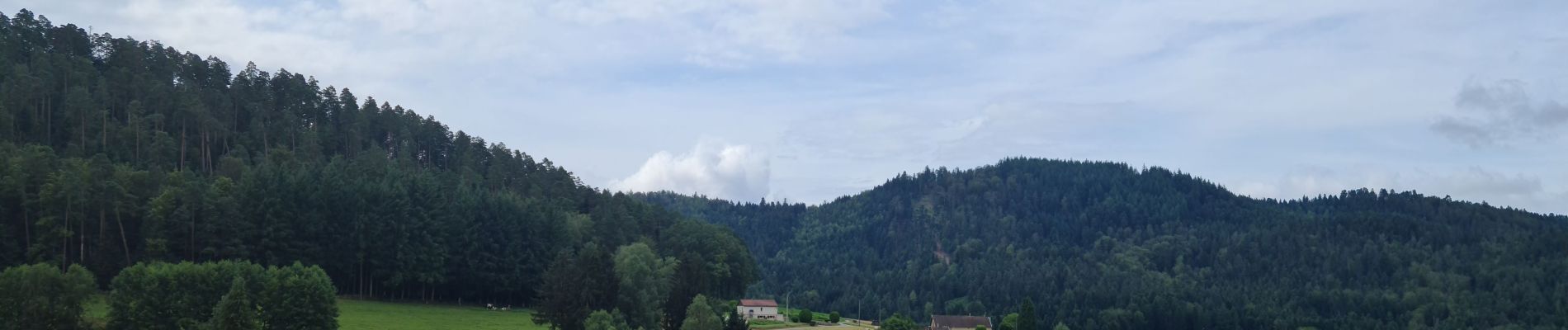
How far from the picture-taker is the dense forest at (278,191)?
77438 millimetres

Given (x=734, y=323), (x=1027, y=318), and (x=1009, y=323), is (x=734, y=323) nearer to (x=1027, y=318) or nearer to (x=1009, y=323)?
(x=1027, y=318)

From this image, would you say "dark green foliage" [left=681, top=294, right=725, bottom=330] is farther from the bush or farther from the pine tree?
the pine tree

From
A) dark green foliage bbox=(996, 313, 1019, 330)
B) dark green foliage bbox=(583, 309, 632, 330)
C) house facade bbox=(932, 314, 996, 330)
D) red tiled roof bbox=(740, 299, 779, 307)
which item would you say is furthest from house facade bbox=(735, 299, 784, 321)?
dark green foliage bbox=(583, 309, 632, 330)

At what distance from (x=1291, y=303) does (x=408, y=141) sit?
107119 millimetres

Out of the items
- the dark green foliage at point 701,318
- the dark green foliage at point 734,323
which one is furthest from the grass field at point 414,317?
the dark green foliage at point 701,318

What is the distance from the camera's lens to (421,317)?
80.1m

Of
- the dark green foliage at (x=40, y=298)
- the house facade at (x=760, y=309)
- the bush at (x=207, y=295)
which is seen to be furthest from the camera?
the house facade at (x=760, y=309)

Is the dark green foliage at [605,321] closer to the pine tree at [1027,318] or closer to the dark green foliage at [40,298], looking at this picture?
the dark green foliage at [40,298]

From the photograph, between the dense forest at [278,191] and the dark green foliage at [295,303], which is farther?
the dense forest at [278,191]

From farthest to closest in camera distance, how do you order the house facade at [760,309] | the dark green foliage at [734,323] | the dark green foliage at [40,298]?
the house facade at [760,309]
the dark green foliage at [734,323]
the dark green foliage at [40,298]

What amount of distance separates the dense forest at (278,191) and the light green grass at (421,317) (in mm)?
2236

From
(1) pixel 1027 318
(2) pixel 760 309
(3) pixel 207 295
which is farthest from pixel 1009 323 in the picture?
(3) pixel 207 295

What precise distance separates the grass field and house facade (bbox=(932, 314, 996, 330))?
47.6m

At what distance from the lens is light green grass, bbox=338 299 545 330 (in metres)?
71.9
